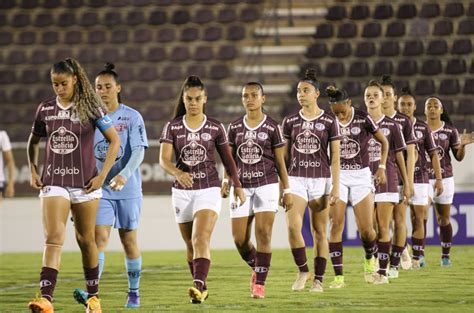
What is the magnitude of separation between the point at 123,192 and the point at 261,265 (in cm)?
144

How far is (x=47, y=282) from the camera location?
7965mm

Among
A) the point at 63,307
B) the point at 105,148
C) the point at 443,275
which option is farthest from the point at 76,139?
the point at 443,275

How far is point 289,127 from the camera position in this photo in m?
10.8

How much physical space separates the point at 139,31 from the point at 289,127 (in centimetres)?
1280

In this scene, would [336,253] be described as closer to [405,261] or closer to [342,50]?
[405,261]

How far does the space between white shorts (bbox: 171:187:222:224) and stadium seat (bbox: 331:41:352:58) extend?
1264 centimetres

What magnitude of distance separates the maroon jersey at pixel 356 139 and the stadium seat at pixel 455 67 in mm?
9602

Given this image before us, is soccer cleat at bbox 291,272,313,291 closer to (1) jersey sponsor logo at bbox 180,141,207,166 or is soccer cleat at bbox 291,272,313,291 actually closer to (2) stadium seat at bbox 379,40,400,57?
(1) jersey sponsor logo at bbox 180,141,207,166

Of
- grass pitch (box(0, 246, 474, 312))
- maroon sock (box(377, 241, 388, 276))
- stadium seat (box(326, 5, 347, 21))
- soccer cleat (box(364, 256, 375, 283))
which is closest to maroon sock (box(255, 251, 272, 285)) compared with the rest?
grass pitch (box(0, 246, 474, 312))

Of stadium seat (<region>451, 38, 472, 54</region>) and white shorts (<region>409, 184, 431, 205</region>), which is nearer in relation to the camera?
white shorts (<region>409, 184, 431, 205</region>)

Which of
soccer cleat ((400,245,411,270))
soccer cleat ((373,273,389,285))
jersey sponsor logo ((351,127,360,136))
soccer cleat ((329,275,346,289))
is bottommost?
soccer cleat ((400,245,411,270))

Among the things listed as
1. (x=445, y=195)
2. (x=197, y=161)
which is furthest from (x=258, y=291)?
(x=445, y=195)

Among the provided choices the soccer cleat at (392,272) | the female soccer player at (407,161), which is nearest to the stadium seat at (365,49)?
the female soccer player at (407,161)

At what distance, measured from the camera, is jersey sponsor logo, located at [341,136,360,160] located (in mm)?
11695
